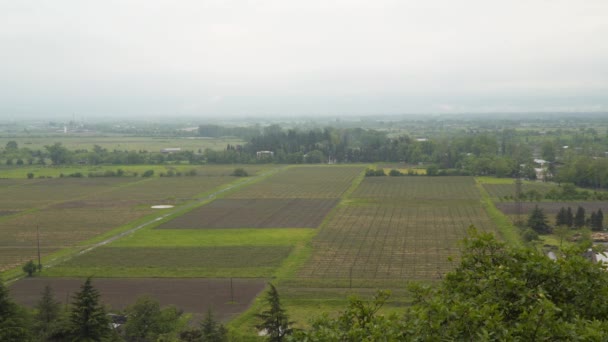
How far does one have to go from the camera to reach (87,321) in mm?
16266

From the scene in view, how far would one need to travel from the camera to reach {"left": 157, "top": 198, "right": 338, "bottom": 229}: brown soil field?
136ft

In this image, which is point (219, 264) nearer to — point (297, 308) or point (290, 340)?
point (297, 308)

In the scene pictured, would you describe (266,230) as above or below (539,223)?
below

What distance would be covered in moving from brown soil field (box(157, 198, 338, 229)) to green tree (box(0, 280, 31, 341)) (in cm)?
2377

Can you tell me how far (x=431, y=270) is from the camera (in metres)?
28.1

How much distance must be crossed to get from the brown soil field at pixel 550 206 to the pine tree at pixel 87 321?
36014 millimetres

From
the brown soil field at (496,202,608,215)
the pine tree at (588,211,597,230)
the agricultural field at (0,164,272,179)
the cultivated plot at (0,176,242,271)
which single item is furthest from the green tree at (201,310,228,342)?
the agricultural field at (0,164,272,179)

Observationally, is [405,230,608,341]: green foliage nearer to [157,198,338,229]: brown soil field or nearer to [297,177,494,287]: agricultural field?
[297,177,494,287]: agricultural field

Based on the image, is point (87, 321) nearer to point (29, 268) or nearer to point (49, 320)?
point (49, 320)

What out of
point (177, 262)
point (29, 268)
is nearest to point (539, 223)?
point (177, 262)

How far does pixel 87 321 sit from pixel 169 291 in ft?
32.9

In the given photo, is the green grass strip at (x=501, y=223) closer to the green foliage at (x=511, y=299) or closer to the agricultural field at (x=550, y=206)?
the agricultural field at (x=550, y=206)

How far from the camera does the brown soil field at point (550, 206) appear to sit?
44.9 metres

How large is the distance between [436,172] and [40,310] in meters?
59.6
